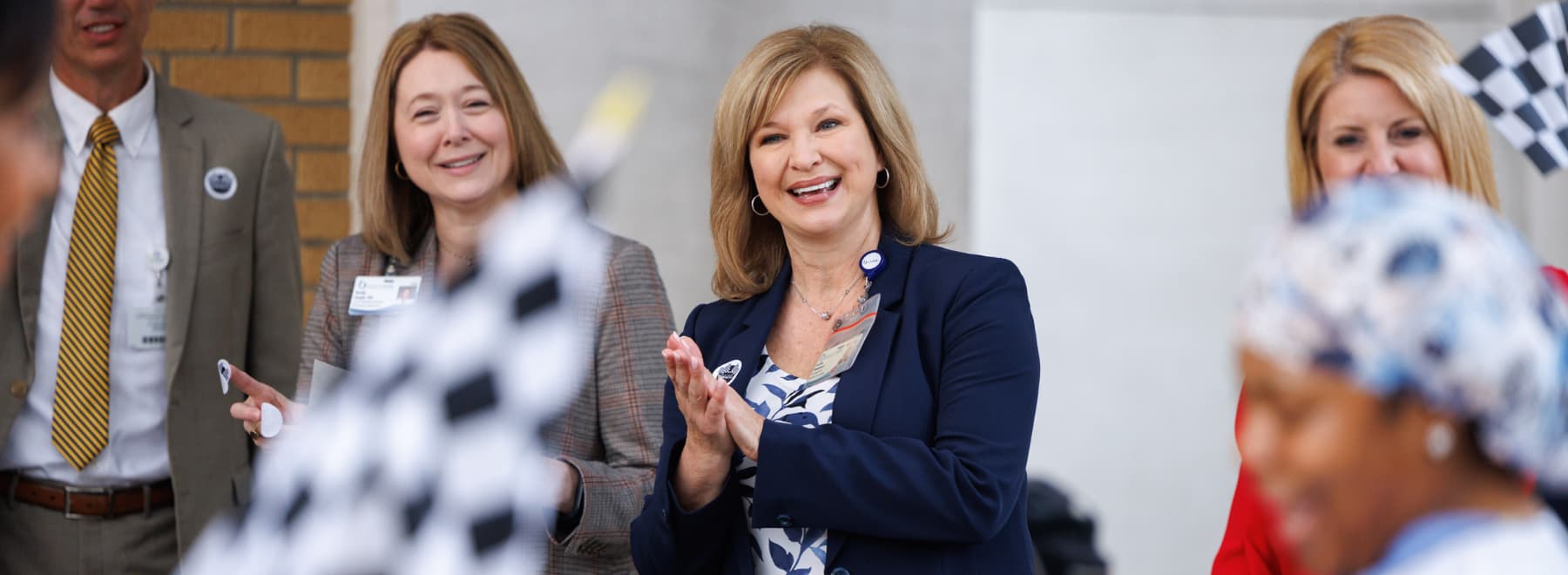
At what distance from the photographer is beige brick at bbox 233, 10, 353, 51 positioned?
13.8 feet

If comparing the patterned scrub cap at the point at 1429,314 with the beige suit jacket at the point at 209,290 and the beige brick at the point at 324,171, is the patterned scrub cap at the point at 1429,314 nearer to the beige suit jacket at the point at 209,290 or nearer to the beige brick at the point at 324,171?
the beige suit jacket at the point at 209,290

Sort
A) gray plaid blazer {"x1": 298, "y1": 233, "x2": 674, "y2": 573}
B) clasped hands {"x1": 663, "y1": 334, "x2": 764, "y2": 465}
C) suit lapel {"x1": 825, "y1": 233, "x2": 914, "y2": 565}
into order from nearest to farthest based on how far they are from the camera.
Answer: clasped hands {"x1": 663, "y1": 334, "x2": 764, "y2": 465}, suit lapel {"x1": 825, "y1": 233, "x2": 914, "y2": 565}, gray plaid blazer {"x1": 298, "y1": 233, "x2": 674, "y2": 573}

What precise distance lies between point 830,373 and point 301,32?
107 inches

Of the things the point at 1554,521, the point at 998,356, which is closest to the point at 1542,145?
the point at 998,356

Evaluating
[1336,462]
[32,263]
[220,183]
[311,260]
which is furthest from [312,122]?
[1336,462]

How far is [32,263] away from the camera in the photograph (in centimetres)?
294

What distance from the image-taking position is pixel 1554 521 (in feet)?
2.78

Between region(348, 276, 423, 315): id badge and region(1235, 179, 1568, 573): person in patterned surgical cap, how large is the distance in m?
1.93

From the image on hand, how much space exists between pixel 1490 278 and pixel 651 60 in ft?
12.0

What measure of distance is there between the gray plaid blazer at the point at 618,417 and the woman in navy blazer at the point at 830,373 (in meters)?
0.19

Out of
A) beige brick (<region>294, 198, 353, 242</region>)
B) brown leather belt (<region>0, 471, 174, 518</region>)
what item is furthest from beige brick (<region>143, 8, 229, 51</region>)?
brown leather belt (<region>0, 471, 174, 518</region>)

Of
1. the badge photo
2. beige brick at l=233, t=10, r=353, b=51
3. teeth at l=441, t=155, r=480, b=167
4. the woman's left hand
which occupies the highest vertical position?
beige brick at l=233, t=10, r=353, b=51

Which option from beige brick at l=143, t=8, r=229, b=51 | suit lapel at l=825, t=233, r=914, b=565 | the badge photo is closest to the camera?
suit lapel at l=825, t=233, r=914, b=565

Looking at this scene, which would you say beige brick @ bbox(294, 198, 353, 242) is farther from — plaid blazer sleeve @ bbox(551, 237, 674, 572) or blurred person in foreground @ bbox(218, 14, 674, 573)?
plaid blazer sleeve @ bbox(551, 237, 674, 572)
